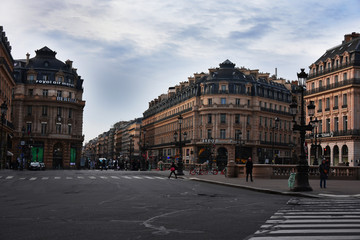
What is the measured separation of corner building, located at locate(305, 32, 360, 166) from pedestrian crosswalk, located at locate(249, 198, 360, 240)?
47.2 m

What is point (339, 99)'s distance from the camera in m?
65.9

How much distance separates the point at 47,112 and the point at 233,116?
35.2 meters

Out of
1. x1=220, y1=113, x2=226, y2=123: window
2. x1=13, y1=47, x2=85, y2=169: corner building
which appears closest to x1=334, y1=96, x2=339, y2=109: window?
x1=220, y1=113, x2=226, y2=123: window

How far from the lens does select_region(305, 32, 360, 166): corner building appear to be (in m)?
62.7

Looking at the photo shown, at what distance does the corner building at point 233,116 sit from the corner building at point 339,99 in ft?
52.8

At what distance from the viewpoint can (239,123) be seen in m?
89.4

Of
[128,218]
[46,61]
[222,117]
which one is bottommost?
[128,218]

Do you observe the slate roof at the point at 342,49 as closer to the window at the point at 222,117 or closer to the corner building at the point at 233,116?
the corner building at the point at 233,116

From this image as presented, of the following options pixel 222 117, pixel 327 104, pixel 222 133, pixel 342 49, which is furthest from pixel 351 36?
pixel 222 133

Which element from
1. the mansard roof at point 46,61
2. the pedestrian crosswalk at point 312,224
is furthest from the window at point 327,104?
the pedestrian crosswalk at point 312,224

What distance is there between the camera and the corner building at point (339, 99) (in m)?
62.7

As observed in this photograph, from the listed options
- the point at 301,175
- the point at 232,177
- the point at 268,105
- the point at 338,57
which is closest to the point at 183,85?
the point at 268,105

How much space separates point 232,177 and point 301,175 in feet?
53.1

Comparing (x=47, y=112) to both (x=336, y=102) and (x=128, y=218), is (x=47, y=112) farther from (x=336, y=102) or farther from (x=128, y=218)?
(x=128, y=218)
